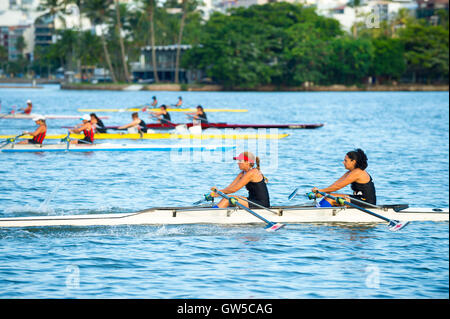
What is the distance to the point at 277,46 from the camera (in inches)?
4660

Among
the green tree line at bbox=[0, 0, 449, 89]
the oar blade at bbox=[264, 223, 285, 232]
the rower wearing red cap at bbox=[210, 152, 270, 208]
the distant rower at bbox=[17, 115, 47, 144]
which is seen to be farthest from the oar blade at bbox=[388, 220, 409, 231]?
the green tree line at bbox=[0, 0, 449, 89]

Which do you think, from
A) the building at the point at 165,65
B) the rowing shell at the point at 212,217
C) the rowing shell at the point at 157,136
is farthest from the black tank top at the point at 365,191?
the building at the point at 165,65

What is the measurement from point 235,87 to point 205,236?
109m

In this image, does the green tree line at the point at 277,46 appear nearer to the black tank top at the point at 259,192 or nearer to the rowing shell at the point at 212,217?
the rowing shell at the point at 212,217

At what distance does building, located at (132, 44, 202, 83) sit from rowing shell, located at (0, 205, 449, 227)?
116554 mm

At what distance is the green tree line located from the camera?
381ft

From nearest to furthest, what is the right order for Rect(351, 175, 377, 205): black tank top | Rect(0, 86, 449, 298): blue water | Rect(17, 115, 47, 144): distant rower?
Rect(0, 86, 449, 298): blue water, Rect(351, 175, 377, 205): black tank top, Rect(17, 115, 47, 144): distant rower

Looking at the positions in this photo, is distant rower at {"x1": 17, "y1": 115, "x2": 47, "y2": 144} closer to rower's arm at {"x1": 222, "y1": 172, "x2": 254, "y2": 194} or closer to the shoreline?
rower's arm at {"x1": 222, "y1": 172, "x2": 254, "y2": 194}

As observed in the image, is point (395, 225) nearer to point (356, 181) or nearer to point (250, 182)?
point (356, 181)

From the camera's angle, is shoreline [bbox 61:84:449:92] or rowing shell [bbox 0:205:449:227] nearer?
rowing shell [bbox 0:205:449:227]

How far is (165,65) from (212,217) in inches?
4900

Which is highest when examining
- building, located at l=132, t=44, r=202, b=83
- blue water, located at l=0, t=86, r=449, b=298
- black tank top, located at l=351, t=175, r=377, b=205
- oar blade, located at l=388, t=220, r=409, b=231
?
building, located at l=132, t=44, r=202, b=83

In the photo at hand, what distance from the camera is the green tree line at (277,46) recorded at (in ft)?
381

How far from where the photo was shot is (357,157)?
1524cm
